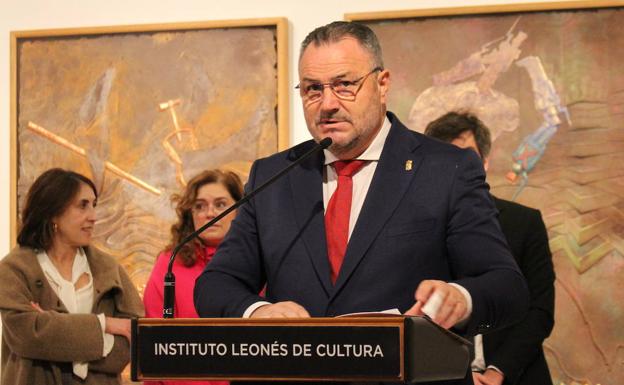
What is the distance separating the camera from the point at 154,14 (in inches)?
198

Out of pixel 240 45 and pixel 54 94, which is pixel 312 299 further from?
pixel 54 94

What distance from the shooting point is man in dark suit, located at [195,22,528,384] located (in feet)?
7.06

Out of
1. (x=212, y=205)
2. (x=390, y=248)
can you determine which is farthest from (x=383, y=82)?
(x=212, y=205)

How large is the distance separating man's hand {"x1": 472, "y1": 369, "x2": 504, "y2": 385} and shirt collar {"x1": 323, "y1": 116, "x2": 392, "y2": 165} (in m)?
1.60

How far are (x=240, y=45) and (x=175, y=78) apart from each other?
1.26 feet

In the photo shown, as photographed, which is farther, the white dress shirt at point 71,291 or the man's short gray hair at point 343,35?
the white dress shirt at point 71,291

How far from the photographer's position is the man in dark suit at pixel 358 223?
7.06 ft

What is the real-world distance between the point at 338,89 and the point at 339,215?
1.00 feet

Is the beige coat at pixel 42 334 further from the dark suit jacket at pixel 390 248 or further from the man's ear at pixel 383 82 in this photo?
the man's ear at pixel 383 82

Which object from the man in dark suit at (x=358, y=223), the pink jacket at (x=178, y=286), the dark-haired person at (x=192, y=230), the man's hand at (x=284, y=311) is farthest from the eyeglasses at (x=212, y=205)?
the man's hand at (x=284, y=311)

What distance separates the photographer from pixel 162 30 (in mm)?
4980

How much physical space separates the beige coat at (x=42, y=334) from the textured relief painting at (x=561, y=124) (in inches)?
69.2

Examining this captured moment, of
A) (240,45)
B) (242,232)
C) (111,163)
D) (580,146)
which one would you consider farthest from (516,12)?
(242,232)

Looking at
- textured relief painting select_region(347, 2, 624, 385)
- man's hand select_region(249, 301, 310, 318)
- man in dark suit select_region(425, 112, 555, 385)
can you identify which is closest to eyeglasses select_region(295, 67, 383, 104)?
man's hand select_region(249, 301, 310, 318)
